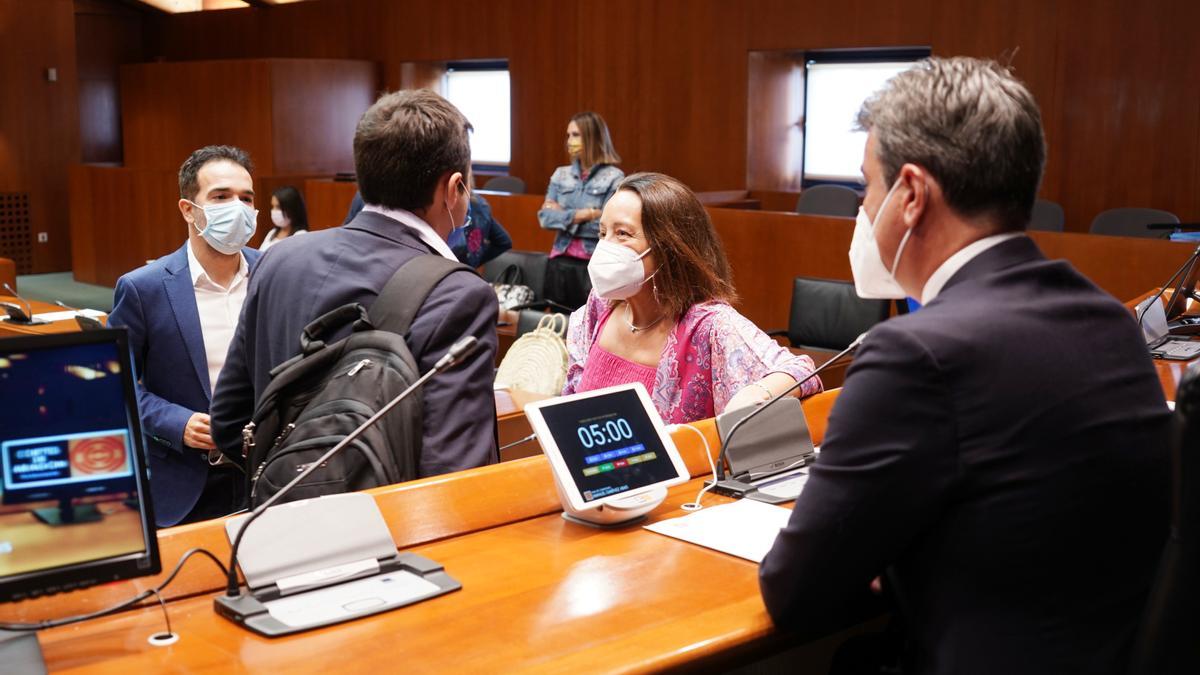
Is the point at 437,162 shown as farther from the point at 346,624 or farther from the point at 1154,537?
the point at 1154,537

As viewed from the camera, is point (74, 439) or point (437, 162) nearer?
point (74, 439)

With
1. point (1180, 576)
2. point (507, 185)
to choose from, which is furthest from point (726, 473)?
point (507, 185)

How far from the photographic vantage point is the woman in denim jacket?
23.7ft

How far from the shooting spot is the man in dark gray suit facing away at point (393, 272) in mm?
2082

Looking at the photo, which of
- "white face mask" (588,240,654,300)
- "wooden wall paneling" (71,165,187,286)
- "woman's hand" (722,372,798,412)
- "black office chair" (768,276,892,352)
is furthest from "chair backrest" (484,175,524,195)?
"woman's hand" (722,372,798,412)

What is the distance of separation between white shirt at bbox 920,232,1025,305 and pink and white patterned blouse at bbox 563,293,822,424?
1.24 m

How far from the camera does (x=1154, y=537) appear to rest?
1442mm

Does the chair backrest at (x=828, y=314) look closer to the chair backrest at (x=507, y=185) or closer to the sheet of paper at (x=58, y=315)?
the sheet of paper at (x=58, y=315)

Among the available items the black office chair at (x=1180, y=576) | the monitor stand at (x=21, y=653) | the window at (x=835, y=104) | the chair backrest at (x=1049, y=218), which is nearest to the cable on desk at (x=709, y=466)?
the black office chair at (x=1180, y=576)

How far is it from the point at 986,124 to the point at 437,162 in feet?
3.69

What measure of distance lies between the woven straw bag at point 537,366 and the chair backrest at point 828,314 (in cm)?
167

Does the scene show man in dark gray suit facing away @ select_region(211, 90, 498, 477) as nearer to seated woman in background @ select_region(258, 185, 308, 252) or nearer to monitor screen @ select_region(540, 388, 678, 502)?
monitor screen @ select_region(540, 388, 678, 502)

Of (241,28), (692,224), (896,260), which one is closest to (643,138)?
(241,28)

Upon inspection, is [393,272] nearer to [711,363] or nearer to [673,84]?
[711,363]
